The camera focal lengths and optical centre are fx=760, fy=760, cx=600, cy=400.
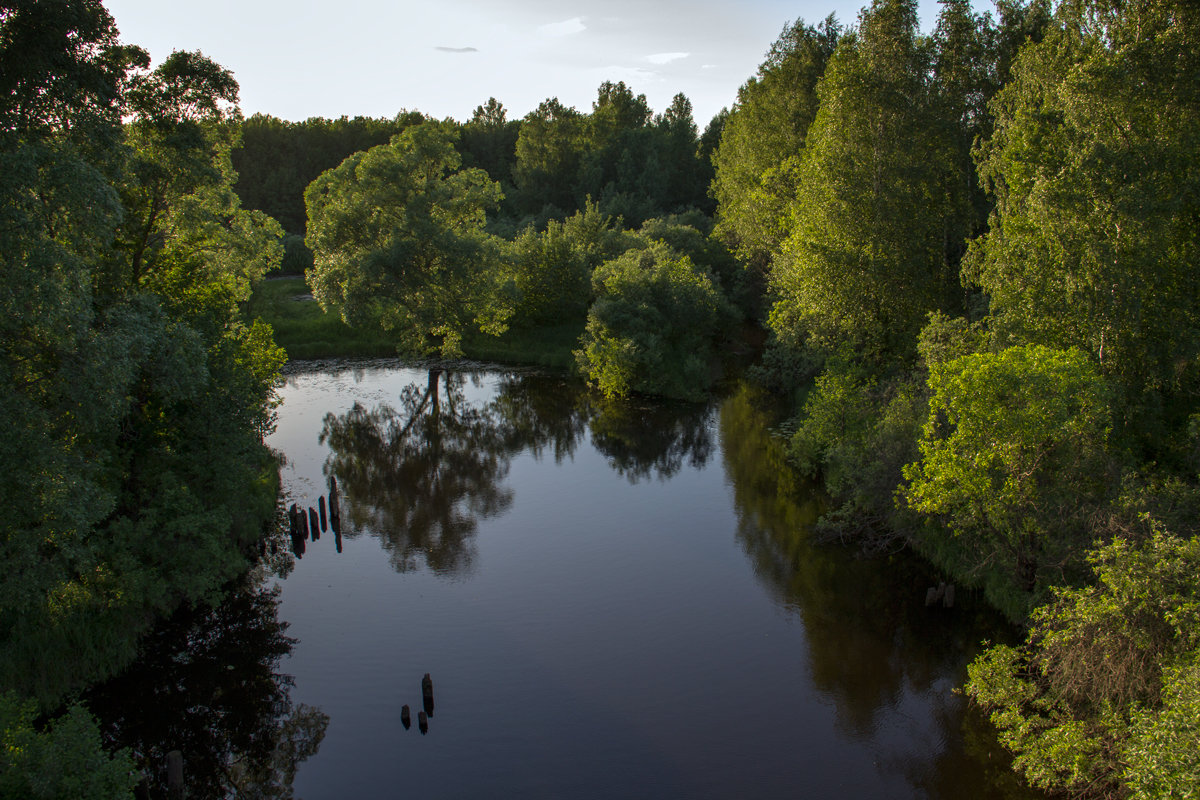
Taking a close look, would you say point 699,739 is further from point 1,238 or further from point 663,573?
point 1,238

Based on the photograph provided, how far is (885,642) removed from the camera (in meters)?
22.5

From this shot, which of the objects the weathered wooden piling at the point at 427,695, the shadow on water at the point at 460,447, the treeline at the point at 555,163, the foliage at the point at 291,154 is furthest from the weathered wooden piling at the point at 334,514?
the foliage at the point at 291,154

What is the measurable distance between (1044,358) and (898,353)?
45.0 feet

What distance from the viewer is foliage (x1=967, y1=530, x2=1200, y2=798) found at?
14.3 m

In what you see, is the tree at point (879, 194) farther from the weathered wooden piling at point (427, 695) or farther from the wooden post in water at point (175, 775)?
the wooden post in water at point (175, 775)

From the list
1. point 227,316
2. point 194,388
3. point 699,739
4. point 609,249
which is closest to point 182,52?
point 227,316

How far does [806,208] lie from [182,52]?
24688mm

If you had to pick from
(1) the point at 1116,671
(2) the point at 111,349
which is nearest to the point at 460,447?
(2) the point at 111,349

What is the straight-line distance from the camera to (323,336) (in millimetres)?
59406

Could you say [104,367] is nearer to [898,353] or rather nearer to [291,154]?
[898,353]

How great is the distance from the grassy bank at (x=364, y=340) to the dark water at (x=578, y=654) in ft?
74.1

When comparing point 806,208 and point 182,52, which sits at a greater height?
point 182,52

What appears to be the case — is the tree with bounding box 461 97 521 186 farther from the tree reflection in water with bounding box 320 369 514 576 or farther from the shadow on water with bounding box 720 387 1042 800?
the shadow on water with bounding box 720 387 1042 800

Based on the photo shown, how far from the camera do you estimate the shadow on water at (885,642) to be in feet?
58.1
